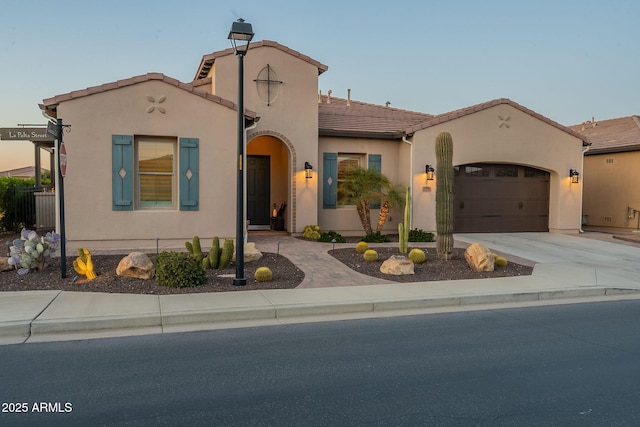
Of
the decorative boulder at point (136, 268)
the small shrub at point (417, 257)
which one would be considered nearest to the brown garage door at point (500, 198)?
the small shrub at point (417, 257)

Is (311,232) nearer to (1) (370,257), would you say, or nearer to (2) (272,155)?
(2) (272,155)

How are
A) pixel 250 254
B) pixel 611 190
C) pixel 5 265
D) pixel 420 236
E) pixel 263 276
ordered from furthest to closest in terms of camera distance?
1. pixel 611 190
2. pixel 420 236
3. pixel 250 254
4. pixel 5 265
5. pixel 263 276

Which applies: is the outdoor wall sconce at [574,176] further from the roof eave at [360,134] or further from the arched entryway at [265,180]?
the arched entryway at [265,180]

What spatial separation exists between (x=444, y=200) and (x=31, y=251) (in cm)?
861

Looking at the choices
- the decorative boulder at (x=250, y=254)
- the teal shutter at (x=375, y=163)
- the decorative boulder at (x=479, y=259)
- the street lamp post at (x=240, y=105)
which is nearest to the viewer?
the street lamp post at (x=240, y=105)

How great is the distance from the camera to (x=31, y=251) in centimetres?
898

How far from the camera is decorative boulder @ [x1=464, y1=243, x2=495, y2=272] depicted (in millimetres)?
10383

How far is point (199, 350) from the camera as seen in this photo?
5543 millimetres

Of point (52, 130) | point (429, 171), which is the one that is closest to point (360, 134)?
point (429, 171)

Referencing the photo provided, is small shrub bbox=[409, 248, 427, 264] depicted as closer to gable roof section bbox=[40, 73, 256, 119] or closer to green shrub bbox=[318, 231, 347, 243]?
green shrub bbox=[318, 231, 347, 243]

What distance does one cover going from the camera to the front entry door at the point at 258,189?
17469mm

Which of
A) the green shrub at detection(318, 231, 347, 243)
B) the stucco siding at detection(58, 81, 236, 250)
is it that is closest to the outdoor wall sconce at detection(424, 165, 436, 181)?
the green shrub at detection(318, 231, 347, 243)

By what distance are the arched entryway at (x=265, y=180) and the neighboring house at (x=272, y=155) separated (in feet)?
0.12

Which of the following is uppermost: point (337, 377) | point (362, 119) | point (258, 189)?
point (362, 119)
